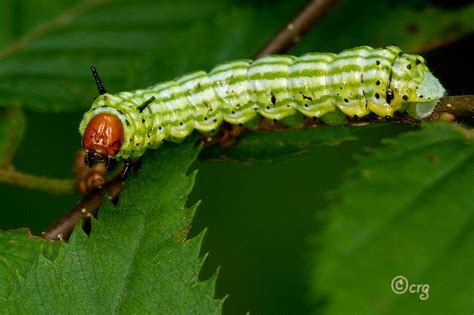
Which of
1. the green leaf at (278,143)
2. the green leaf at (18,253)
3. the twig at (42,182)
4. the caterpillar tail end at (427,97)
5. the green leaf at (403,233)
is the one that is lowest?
the green leaf at (403,233)

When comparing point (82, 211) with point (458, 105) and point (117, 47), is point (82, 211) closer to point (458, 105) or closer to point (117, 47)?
point (458, 105)

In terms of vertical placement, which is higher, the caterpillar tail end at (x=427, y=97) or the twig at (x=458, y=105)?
the caterpillar tail end at (x=427, y=97)

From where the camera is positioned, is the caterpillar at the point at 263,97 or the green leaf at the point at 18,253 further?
the caterpillar at the point at 263,97

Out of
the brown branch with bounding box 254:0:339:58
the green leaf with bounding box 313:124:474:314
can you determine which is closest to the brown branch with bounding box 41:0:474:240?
the brown branch with bounding box 254:0:339:58

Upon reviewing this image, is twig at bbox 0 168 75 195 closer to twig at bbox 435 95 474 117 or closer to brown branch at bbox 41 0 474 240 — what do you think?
brown branch at bbox 41 0 474 240

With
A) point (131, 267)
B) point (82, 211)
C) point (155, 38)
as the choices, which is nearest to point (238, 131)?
point (82, 211)

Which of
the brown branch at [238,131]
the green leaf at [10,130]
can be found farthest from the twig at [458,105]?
the green leaf at [10,130]

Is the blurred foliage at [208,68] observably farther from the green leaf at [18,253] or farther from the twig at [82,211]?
the twig at [82,211]

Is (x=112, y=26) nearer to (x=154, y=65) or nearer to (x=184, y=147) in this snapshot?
(x=154, y=65)
